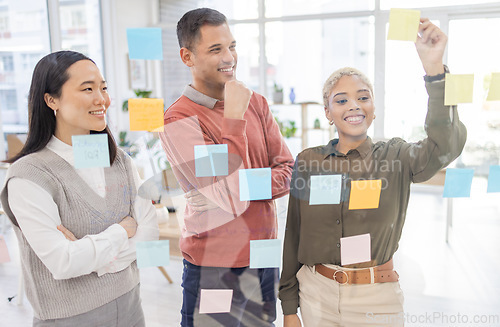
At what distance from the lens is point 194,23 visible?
1.24m

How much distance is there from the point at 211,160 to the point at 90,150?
14.0 inches

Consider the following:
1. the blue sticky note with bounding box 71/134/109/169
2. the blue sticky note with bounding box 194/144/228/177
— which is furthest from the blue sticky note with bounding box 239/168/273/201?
the blue sticky note with bounding box 71/134/109/169

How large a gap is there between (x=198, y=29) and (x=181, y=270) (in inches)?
32.4

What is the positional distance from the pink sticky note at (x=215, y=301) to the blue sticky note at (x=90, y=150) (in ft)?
1.83

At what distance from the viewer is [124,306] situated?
1222mm

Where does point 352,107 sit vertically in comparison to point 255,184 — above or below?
above

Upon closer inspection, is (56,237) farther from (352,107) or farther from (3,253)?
(352,107)

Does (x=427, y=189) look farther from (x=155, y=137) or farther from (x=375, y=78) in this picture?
(x=155, y=137)

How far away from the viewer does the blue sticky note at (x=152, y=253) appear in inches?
51.7

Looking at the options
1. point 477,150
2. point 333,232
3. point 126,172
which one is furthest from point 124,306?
point 477,150

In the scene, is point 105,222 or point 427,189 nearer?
point 105,222

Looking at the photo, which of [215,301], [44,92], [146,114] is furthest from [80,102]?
[215,301]

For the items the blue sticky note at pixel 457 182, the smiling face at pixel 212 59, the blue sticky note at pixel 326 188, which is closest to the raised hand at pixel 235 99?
the smiling face at pixel 212 59

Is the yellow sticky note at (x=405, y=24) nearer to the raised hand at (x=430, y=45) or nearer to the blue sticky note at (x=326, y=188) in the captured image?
the raised hand at (x=430, y=45)
